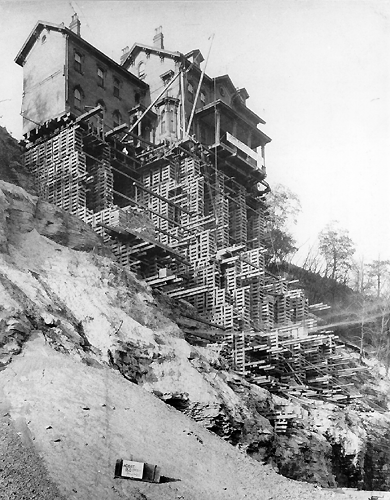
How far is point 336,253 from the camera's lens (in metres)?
51.6

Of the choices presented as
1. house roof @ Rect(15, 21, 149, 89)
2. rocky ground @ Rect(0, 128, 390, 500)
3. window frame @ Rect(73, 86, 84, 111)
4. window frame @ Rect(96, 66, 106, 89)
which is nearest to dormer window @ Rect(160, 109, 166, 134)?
house roof @ Rect(15, 21, 149, 89)

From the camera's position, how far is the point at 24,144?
39562 mm

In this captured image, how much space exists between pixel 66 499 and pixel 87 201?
76.7 ft

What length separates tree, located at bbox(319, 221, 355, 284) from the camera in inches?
1975

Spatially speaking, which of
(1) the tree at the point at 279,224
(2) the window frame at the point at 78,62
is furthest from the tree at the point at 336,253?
(2) the window frame at the point at 78,62

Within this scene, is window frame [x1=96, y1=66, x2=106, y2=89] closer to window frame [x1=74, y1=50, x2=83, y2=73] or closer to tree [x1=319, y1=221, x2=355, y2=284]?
window frame [x1=74, y1=50, x2=83, y2=73]

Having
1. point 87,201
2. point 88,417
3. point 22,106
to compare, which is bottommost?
point 88,417

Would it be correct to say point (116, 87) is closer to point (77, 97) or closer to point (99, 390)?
point (77, 97)

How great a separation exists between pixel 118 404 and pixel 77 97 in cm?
2382

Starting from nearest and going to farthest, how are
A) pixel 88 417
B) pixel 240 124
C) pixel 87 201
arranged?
1. pixel 88 417
2. pixel 87 201
3. pixel 240 124

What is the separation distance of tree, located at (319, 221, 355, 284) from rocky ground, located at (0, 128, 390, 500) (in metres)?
16.6

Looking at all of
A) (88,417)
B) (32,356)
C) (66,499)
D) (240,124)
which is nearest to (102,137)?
(240,124)

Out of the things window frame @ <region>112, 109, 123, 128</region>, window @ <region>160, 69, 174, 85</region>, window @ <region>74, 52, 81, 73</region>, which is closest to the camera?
window @ <region>74, 52, 81, 73</region>

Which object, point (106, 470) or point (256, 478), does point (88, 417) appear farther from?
point (256, 478)
